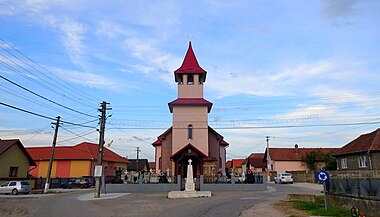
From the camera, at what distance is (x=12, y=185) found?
33469mm

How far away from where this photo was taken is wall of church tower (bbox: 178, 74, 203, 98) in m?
39.0

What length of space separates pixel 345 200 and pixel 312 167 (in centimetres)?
4617

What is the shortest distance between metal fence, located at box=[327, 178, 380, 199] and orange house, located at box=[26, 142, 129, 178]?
37144 millimetres

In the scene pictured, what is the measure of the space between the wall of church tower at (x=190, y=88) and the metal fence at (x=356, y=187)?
72.5 feet

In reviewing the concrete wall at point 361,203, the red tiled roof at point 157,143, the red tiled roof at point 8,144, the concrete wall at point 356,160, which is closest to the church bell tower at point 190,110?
the red tiled roof at point 157,143

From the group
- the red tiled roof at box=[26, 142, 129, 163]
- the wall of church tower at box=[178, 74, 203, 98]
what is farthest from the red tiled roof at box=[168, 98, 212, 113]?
the red tiled roof at box=[26, 142, 129, 163]

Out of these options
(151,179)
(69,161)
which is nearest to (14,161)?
(69,161)

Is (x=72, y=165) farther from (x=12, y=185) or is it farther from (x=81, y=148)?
(x=12, y=185)

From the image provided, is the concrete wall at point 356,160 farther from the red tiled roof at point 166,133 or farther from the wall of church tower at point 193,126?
the wall of church tower at point 193,126

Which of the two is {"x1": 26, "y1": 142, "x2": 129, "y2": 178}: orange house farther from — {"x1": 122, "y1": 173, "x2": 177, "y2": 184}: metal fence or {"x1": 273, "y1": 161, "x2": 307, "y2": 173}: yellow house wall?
{"x1": 273, "y1": 161, "x2": 307, "y2": 173}: yellow house wall

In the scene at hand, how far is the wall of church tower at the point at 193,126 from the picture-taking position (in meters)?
37.1

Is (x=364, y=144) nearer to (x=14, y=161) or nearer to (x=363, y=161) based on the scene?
(x=363, y=161)

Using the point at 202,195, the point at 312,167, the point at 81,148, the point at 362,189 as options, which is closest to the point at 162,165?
the point at 202,195

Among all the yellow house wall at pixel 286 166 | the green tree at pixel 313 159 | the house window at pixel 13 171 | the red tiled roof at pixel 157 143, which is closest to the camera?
the house window at pixel 13 171
